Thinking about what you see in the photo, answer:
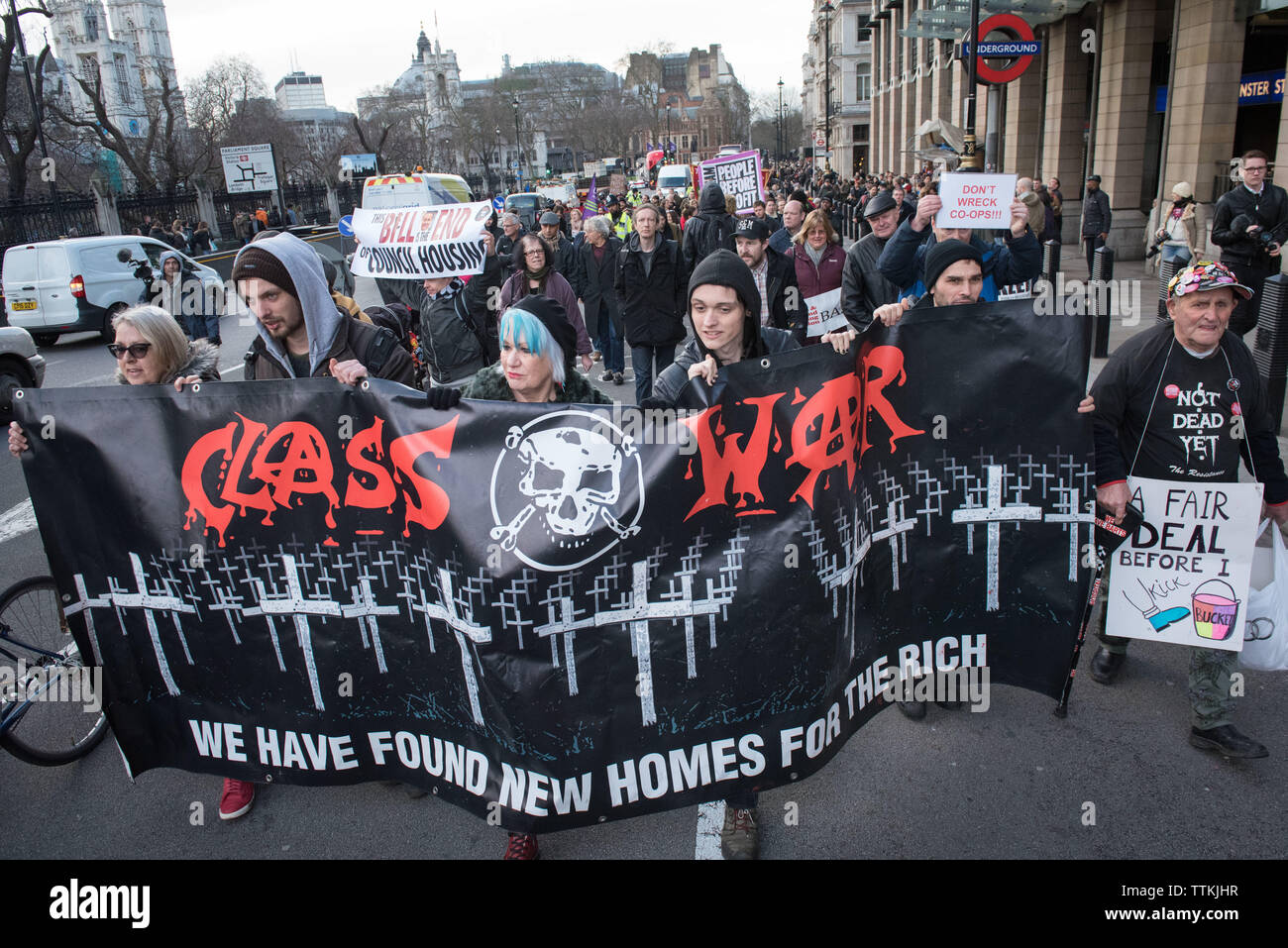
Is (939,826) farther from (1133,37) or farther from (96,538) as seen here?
(1133,37)

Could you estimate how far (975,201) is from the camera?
5.24m

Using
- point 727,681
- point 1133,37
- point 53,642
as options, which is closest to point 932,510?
point 727,681

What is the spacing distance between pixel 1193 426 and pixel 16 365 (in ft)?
38.2

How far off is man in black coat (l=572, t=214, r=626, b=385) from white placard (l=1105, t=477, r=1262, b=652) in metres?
7.42

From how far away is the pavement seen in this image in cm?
308

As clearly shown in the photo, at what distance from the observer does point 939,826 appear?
125 inches

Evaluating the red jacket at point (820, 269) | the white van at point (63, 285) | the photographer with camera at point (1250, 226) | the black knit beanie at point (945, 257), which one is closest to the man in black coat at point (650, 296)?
the red jacket at point (820, 269)

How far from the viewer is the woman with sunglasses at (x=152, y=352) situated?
347 centimetres

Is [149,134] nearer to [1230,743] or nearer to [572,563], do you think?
[572,563]

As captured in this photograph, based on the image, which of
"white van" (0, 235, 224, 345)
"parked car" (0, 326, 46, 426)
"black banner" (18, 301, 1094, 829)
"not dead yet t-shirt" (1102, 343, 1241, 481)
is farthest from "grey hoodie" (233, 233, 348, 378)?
"white van" (0, 235, 224, 345)

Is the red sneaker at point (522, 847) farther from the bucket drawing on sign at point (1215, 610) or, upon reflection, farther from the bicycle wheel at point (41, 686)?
the bucket drawing on sign at point (1215, 610)

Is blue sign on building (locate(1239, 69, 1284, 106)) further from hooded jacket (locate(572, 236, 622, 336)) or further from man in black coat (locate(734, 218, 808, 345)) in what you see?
man in black coat (locate(734, 218, 808, 345))

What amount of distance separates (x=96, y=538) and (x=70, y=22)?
14346 centimetres

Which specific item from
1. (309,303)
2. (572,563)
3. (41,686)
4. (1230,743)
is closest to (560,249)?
(309,303)
